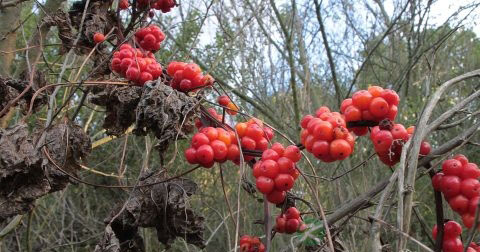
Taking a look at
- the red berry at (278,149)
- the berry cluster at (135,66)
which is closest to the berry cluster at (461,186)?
the red berry at (278,149)

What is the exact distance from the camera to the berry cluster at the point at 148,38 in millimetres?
1694

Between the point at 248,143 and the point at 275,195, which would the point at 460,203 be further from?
the point at 248,143

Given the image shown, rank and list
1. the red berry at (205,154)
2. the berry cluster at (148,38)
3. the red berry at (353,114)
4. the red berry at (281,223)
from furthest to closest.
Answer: the berry cluster at (148,38) → the red berry at (281,223) → the red berry at (205,154) → the red berry at (353,114)

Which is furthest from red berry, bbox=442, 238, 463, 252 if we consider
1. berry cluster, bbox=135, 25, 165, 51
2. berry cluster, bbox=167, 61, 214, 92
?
berry cluster, bbox=135, 25, 165, 51

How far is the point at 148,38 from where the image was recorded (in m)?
1.69

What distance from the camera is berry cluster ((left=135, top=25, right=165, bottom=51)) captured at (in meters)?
1.69

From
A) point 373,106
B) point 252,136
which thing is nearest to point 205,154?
Answer: point 252,136

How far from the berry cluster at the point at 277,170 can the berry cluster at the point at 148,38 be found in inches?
29.9

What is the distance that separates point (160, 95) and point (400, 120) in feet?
10.5

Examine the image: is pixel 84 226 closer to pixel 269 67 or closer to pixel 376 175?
pixel 269 67

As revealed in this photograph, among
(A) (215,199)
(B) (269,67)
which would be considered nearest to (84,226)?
(A) (215,199)

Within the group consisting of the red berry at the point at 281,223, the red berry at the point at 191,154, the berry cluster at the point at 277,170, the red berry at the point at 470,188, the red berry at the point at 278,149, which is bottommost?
the red berry at the point at 281,223

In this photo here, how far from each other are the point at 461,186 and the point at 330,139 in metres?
0.26

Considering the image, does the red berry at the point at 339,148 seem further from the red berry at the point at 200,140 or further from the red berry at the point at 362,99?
the red berry at the point at 200,140
